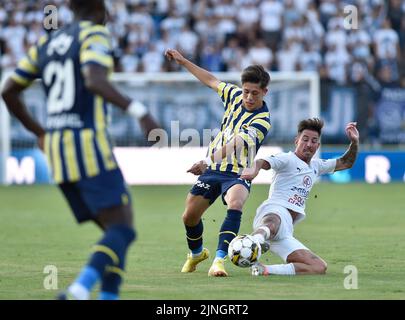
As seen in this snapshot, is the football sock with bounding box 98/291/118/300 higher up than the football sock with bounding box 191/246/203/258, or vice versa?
the football sock with bounding box 98/291/118/300

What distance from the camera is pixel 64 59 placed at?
6688 millimetres

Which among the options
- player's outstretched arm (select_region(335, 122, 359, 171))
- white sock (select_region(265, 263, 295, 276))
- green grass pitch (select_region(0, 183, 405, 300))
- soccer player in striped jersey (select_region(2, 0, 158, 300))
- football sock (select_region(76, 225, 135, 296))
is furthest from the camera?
player's outstretched arm (select_region(335, 122, 359, 171))

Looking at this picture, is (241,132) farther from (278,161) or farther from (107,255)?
(107,255)

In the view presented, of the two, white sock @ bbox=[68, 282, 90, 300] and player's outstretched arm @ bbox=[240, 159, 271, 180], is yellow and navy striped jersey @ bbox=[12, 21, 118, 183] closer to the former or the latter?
white sock @ bbox=[68, 282, 90, 300]

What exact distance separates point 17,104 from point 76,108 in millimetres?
754

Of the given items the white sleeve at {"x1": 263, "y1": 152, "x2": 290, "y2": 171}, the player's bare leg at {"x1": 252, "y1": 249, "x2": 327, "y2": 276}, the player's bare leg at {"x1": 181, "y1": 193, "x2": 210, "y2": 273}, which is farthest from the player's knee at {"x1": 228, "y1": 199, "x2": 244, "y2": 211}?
the player's bare leg at {"x1": 252, "y1": 249, "x2": 327, "y2": 276}

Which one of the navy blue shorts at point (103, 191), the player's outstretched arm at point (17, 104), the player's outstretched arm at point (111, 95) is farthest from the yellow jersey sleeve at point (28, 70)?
the navy blue shorts at point (103, 191)

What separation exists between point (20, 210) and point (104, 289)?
1119 cm

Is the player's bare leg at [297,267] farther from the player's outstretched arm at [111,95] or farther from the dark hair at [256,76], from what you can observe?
the player's outstretched arm at [111,95]

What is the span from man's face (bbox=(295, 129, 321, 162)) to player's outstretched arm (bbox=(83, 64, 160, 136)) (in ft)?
12.1

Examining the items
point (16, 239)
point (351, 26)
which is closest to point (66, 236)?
point (16, 239)

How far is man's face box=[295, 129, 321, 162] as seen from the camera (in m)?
9.84

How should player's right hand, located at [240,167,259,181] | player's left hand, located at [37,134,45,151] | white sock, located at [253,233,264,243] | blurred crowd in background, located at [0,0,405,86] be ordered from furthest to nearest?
1. blurred crowd in background, located at [0,0,405,86]
2. white sock, located at [253,233,264,243]
3. player's right hand, located at [240,167,259,181]
4. player's left hand, located at [37,134,45,151]

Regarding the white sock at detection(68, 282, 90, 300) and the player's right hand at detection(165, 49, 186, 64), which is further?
the player's right hand at detection(165, 49, 186, 64)
